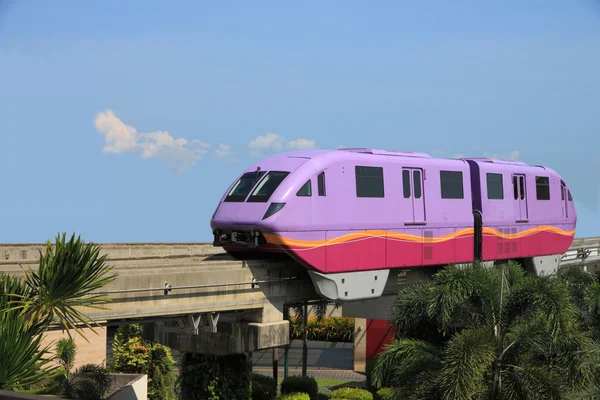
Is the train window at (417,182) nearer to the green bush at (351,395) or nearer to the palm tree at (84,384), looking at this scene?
the green bush at (351,395)

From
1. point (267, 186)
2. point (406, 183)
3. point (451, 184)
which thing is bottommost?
point (267, 186)

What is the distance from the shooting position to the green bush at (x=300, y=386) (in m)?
30.8

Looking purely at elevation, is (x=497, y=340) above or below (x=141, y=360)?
above

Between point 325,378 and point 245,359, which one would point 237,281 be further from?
point 325,378

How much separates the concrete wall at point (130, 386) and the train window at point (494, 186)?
1308cm

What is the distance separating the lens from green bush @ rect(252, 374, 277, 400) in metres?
30.2

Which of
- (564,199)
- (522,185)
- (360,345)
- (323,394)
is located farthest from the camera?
(360,345)

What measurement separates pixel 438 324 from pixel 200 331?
22.6 feet

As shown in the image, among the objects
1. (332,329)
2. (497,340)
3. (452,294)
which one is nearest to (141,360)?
(452,294)

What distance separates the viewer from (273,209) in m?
19.9

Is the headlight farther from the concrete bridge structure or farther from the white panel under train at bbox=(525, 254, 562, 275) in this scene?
the white panel under train at bbox=(525, 254, 562, 275)

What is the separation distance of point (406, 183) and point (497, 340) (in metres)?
7.08

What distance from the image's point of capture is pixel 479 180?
26750 millimetres

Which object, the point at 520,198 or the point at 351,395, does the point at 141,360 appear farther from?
the point at 520,198
